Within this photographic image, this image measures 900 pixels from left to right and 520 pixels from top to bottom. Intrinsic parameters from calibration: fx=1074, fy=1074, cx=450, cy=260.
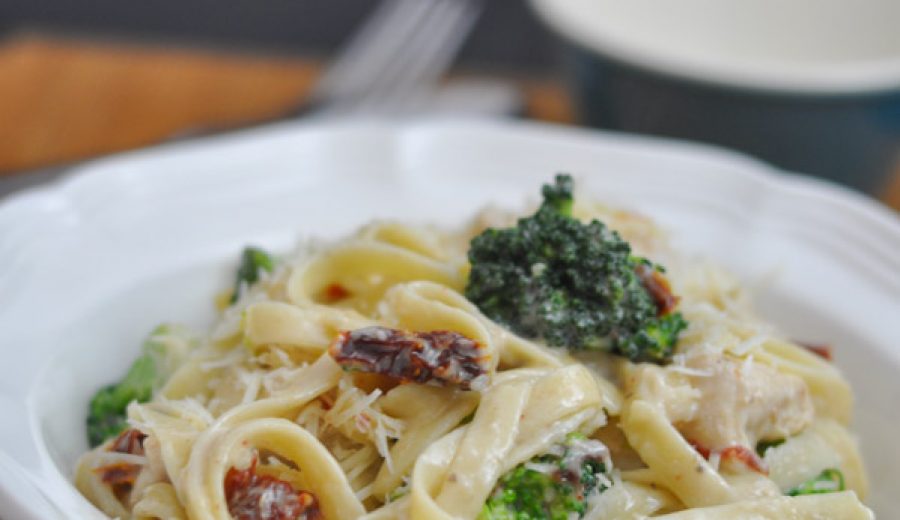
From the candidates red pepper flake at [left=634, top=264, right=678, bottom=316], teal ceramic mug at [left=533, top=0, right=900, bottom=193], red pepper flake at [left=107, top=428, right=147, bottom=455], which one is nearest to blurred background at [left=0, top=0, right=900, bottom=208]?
teal ceramic mug at [left=533, top=0, right=900, bottom=193]

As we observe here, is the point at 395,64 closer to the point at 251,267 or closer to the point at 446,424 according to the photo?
the point at 251,267

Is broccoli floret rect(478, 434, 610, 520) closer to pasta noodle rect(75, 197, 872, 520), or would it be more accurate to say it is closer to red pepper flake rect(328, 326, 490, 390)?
pasta noodle rect(75, 197, 872, 520)

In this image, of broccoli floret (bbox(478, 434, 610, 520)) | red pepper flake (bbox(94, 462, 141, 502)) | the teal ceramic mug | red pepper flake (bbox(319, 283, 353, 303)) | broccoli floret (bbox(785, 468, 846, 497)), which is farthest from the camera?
the teal ceramic mug

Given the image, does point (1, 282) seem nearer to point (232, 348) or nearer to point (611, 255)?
point (232, 348)

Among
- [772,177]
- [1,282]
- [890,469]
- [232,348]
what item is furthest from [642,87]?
[1,282]

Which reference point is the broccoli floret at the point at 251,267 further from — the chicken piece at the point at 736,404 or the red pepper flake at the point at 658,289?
the chicken piece at the point at 736,404

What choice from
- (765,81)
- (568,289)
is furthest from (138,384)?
(765,81)
